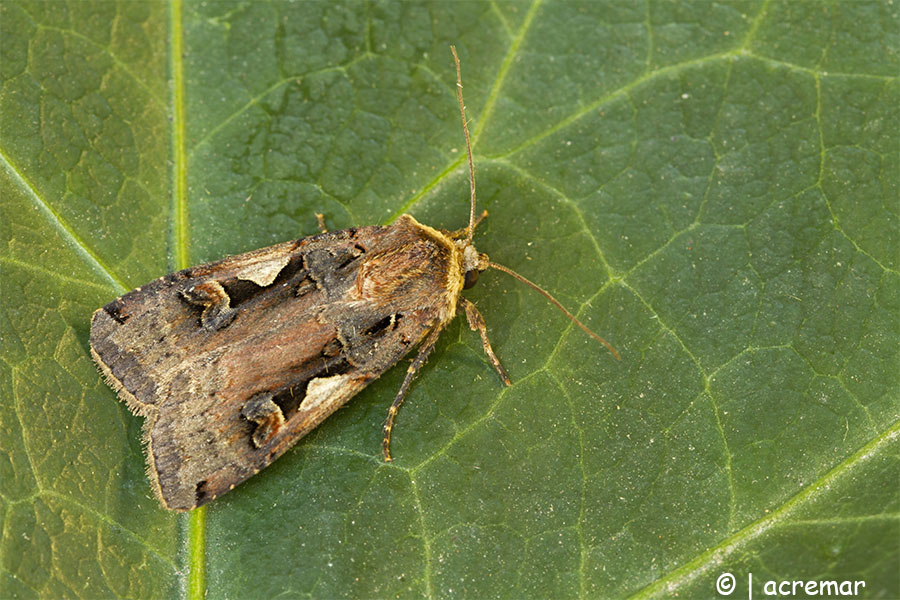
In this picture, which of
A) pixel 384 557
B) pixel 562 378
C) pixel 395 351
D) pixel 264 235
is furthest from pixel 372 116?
pixel 384 557

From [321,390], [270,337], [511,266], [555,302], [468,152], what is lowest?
[555,302]

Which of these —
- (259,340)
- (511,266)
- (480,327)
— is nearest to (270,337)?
(259,340)

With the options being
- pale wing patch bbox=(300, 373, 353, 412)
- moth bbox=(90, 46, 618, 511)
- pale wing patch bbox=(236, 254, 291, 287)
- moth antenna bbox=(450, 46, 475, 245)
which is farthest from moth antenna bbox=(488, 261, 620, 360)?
pale wing patch bbox=(236, 254, 291, 287)

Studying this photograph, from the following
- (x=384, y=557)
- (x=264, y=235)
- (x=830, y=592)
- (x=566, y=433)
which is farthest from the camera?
(x=264, y=235)

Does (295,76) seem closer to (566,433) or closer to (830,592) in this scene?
(566,433)

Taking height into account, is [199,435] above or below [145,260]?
below

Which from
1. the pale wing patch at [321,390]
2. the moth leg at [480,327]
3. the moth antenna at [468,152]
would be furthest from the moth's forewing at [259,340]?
the moth antenna at [468,152]

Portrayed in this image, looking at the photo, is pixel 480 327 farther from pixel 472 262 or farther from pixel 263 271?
pixel 263 271
